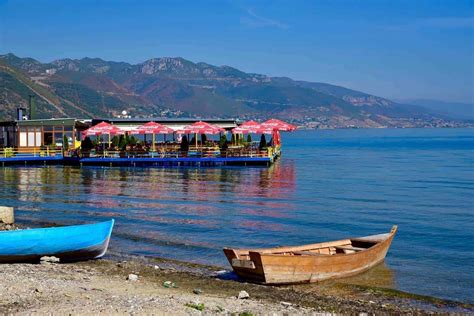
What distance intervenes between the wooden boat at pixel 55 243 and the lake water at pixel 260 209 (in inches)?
106

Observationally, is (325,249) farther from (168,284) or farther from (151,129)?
(151,129)

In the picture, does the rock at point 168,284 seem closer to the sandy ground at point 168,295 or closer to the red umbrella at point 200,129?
the sandy ground at point 168,295

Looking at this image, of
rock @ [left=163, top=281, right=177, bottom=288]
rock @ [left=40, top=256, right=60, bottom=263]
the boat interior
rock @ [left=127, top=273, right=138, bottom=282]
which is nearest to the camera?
rock @ [left=163, top=281, right=177, bottom=288]

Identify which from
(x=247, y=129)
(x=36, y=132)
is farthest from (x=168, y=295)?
(x=36, y=132)

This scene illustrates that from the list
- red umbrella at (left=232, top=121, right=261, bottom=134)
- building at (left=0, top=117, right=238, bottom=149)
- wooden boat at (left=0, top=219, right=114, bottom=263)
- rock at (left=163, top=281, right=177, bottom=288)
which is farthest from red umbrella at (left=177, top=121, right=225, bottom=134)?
rock at (left=163, top=281, right=177, bottom=288)

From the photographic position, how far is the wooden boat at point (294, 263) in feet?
51.2

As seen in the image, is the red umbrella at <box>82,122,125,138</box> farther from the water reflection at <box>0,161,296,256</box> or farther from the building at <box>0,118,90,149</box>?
the building at <box>0,118,90,149</box>

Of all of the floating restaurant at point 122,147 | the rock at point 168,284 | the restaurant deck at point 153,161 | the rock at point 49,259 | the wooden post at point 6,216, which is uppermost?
the floating restaurant at point 122,147

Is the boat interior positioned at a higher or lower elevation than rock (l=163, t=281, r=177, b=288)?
higher

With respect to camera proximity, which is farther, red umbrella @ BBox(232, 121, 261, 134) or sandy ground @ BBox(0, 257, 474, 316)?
red umbrella @ BBox(232, 121, 261, 134)

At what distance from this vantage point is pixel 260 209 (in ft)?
100

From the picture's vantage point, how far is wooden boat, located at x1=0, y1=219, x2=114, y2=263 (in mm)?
17078

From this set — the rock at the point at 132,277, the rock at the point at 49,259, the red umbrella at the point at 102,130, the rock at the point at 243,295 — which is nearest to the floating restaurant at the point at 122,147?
the red umbrella at the point at 102,130

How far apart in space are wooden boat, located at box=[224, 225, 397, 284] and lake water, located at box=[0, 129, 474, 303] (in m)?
1.45
